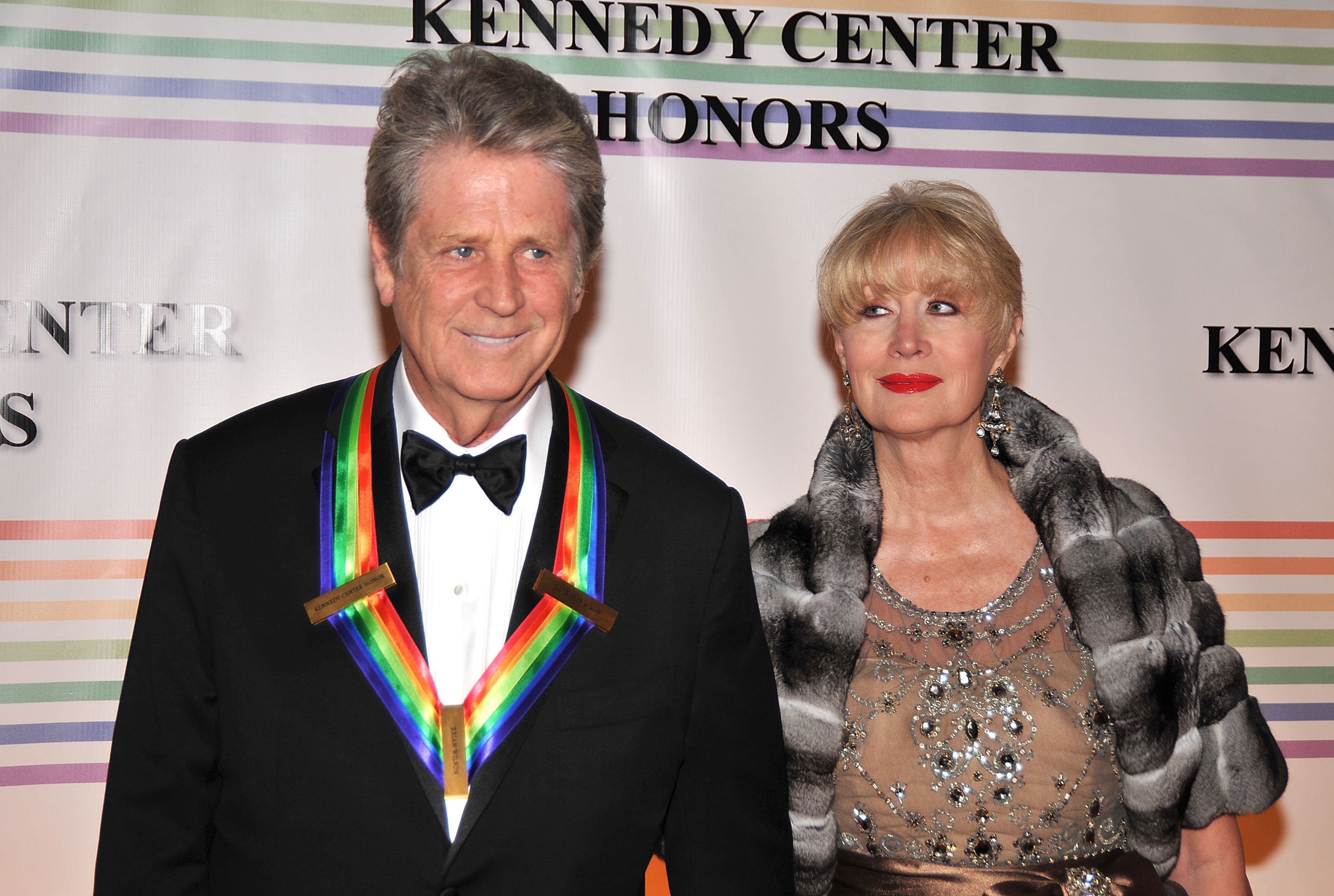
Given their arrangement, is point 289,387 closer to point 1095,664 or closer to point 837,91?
point 837,91

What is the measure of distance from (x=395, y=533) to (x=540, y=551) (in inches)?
7.8

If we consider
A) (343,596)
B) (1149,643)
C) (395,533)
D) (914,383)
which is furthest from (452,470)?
(1149,643)

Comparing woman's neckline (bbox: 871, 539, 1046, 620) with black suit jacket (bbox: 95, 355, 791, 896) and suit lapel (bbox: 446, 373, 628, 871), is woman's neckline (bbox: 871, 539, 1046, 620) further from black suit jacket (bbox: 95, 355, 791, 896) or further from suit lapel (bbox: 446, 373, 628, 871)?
suit lapel (bbox: 446, 373, 628, 871)

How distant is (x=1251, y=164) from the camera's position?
2.97m

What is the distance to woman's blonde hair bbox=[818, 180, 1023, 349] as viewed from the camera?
1.95m

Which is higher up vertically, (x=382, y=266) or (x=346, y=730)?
(x=382, y=266)

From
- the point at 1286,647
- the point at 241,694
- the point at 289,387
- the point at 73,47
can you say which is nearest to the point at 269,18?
the point at 73,47

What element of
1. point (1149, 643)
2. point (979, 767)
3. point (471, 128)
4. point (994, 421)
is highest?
point (471, 128)

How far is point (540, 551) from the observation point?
4.94ft

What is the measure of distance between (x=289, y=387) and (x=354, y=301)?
26cm

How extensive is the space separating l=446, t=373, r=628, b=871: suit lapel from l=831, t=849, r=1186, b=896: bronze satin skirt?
2.47 feet

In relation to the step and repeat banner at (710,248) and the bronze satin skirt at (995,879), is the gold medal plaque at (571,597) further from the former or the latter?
the step and repeat banner at (710,248)

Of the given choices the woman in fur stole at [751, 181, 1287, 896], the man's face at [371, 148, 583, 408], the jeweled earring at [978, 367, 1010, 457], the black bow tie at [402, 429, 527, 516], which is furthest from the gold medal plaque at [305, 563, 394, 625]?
the jeweled earring at [978, 367, 1010, 457]

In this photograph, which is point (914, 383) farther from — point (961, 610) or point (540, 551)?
point (540, 551)
